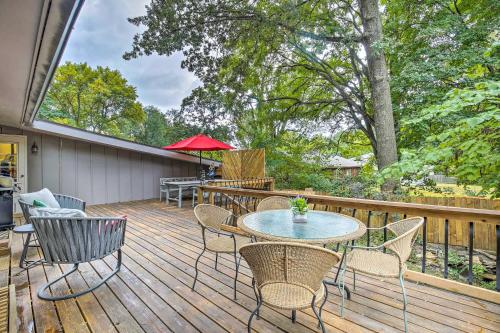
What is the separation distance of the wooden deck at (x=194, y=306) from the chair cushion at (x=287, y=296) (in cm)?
44

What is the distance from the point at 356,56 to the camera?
760 centimetres

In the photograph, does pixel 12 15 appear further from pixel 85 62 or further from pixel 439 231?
pixel 85 62

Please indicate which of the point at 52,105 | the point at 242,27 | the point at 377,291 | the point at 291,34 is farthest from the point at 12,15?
the point at 52,105

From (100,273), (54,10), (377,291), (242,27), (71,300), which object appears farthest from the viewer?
(242,27)

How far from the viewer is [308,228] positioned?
2.28m

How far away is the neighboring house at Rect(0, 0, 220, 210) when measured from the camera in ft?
5.19

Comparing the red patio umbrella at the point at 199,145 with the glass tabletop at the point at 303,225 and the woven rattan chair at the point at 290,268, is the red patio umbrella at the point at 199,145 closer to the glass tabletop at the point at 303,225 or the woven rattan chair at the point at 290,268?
the glass tabletop at the point at 303,225

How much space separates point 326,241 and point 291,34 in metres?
6.79

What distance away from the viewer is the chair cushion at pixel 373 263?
2.05 m

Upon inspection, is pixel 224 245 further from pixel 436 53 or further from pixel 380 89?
pixel 436 53

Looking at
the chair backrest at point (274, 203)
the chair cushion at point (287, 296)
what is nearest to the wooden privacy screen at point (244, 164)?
the chair backrest at point (274, 203)

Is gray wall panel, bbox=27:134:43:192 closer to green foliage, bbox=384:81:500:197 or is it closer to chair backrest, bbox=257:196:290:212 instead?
chair backrest, bbox=257:196:290:212

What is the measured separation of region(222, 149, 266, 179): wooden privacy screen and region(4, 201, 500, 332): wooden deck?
5.25m

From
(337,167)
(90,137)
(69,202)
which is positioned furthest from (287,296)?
(337,167)
